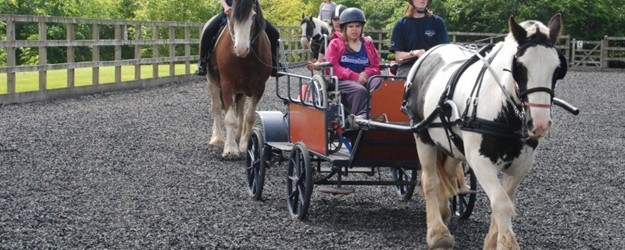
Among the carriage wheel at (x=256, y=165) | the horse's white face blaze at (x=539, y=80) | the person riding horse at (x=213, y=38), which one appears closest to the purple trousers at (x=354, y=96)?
→ the carriage wheel at (x=256, y=165)

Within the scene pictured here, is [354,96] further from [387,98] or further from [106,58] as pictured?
[106,58]

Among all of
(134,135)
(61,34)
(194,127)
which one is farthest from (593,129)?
(61,34)

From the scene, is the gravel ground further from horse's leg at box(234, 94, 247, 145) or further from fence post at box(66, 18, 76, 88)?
fence post at box(66, 18, 76, 88)

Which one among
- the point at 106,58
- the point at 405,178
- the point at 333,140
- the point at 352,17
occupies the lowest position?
the point at 106,58

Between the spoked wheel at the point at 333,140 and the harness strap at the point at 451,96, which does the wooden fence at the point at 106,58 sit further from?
the spoked wheel at the point at 333,140

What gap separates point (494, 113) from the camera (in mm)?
6129

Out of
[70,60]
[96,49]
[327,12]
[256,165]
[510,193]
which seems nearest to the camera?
[510,193]

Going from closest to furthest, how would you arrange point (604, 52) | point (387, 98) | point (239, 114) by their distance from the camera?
point (387, 98) → point (239, 114) → point (604, 52)

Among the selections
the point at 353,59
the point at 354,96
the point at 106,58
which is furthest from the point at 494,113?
the point at 106,58

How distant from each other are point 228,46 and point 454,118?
6159mm

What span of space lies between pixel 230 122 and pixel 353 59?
3663mm

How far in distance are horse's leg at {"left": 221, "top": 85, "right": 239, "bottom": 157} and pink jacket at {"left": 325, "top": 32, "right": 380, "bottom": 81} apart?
321 centimetres

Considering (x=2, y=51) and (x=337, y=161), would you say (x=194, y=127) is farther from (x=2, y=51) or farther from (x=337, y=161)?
(x=2, y=51)

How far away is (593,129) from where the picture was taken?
1633 centimetres
